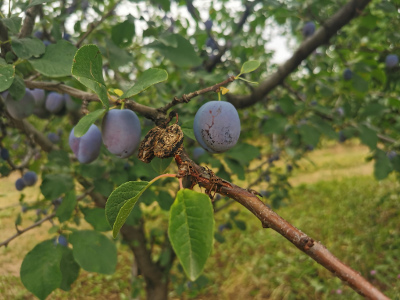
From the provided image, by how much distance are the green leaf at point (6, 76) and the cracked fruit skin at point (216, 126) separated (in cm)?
33

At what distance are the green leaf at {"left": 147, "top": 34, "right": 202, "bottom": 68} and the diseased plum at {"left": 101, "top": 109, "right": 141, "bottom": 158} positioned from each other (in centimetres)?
52

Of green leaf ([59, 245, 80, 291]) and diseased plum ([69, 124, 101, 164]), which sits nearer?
diseased plum ([69, 124, 101, 164])

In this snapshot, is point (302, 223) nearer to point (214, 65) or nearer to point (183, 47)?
point (214, 65)

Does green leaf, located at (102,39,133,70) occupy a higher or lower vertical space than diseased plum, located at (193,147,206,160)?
higher

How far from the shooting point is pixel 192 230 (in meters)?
0.32

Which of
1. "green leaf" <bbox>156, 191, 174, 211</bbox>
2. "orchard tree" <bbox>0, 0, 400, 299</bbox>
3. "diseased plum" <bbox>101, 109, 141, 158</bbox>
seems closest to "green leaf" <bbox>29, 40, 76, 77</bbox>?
"orchard tree" <bbox>0, 0, 400, 299</bbox>

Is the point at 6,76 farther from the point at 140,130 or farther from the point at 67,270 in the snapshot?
the point at 67,270

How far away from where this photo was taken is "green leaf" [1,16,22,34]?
66 cm

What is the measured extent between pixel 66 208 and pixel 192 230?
83 cm

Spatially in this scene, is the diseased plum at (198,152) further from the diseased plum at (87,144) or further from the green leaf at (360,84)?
the green leaf at (360,84)

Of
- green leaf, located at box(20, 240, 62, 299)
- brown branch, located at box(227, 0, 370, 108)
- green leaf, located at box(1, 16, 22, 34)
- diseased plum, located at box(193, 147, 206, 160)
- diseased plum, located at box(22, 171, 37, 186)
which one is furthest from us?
diseased plum, located at box(22, 171, 37, 186)

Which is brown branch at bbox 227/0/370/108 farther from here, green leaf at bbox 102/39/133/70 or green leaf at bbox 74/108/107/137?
green leaf at bbox 74/108/107/137

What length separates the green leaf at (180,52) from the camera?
1.07 m

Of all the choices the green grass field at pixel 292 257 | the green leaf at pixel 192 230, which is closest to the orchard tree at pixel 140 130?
the green leaf at pixel 192 230
